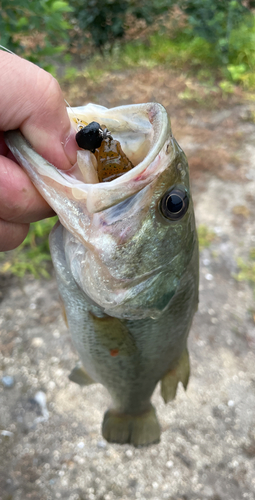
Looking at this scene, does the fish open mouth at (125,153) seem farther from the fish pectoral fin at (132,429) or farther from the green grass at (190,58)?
the green grass at (190,58)

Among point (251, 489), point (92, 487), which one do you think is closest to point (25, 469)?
point (92, 487)

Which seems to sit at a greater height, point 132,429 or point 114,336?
point 114,336

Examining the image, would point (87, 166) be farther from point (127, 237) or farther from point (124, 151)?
point (127, 237)

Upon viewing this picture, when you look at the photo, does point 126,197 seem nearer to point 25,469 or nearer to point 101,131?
point 101,131

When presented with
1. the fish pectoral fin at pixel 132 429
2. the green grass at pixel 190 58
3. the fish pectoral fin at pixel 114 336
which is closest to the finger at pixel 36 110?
the fish pectoral fin at pixel 114 336

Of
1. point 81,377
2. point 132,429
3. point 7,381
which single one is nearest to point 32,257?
point 7,381
